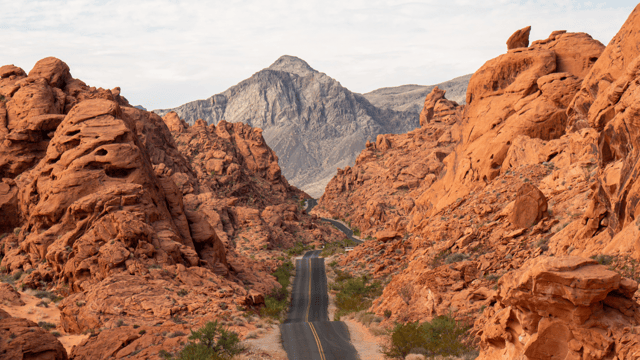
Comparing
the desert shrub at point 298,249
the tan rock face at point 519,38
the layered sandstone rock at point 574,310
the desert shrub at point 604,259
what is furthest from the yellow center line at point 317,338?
the desert shrub at point 298,249

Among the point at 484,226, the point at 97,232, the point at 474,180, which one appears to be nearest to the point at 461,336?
the point at 484,226

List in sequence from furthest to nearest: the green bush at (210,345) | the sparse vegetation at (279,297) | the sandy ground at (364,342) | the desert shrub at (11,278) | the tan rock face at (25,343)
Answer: the sparse vegetation at (279,297) < the desert shrub at (11,278) < the sandy ground at (364,342) < the green bush at (210,345) < the tan rock face at (25,343)

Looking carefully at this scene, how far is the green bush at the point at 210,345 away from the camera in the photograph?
72.8 ft

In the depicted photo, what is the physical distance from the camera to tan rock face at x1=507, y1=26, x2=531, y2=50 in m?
38.7

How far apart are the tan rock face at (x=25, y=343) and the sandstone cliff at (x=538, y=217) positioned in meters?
16.9

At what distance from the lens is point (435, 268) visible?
2816 centimetres

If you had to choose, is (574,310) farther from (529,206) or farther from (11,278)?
(11,278)

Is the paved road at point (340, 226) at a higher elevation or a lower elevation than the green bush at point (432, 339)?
lower

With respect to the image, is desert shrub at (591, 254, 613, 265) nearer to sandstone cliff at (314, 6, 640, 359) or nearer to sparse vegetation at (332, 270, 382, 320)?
sandstone cliff at (314, 6, 640, 359)

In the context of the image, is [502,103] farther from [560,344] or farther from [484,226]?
[560,344]

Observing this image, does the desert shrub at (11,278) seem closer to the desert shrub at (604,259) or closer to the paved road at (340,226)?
the desert shrub at (604,259)

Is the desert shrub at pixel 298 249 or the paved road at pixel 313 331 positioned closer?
the paved road at pixel 313 331

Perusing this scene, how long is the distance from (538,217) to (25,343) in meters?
24.9

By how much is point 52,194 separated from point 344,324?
22.5m
